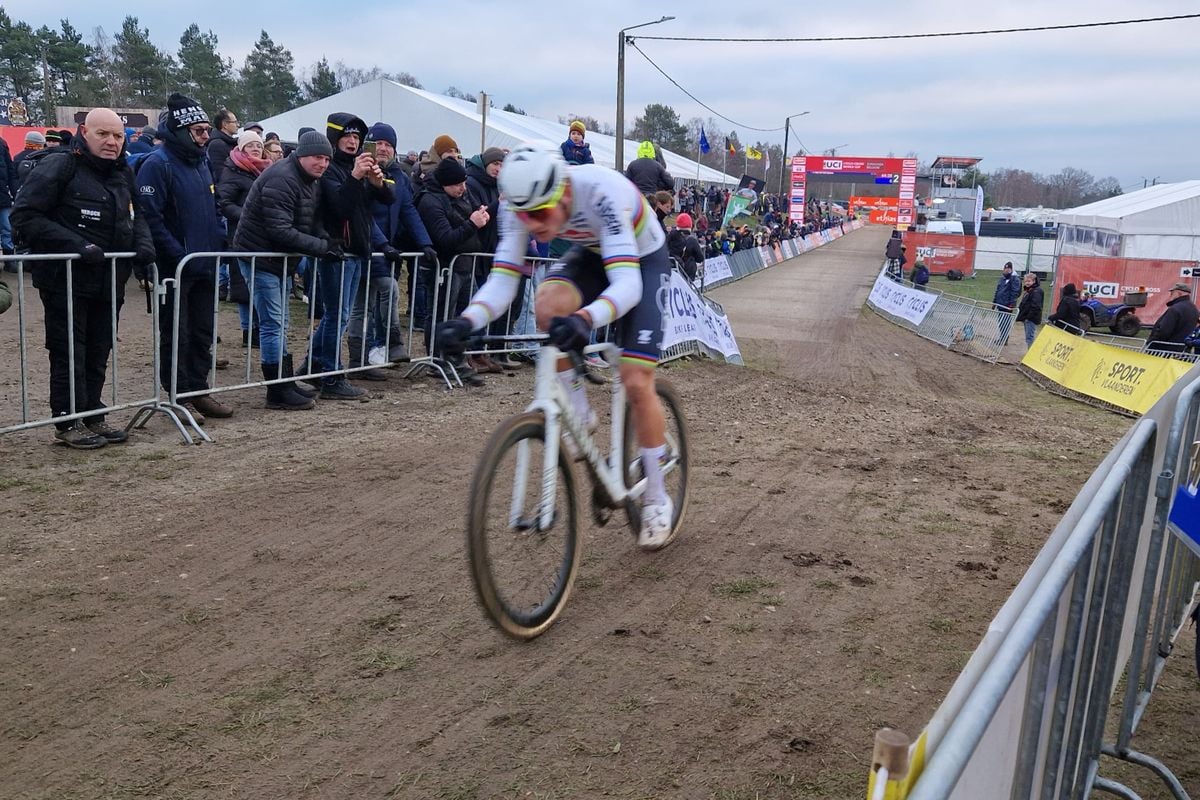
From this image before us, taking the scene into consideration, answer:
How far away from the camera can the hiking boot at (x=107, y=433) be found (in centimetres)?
660

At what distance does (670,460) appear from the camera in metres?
5.35

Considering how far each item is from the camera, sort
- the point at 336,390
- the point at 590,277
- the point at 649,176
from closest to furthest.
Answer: the point at 590,277 → the point at 336,390 → the point at 649,176

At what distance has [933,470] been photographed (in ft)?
25.2

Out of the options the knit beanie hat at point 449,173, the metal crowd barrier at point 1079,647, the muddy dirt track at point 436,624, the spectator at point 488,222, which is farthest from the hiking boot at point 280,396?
the metal crowd barrier at point 1079,647

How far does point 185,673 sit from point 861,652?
9.31ft

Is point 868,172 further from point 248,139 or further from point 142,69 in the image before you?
point 248,139

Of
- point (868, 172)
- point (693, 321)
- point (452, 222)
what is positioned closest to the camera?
point (452, 222)

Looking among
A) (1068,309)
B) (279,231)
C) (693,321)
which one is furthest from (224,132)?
(1068,309)

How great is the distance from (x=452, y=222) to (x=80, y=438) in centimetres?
432

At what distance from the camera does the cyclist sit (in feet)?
13.2

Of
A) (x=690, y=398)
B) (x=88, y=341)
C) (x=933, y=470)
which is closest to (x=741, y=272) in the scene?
(x=690, y=398)

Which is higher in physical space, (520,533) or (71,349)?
(71,349)

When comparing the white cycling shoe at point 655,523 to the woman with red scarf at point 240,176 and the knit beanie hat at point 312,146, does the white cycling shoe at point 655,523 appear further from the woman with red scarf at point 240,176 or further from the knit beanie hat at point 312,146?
the woman with red scarf at point 240,176

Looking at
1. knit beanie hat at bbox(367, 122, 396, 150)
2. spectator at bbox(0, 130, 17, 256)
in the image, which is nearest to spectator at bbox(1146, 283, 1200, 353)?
knit beanie hat at bbox(367, 122, 396, 150)
